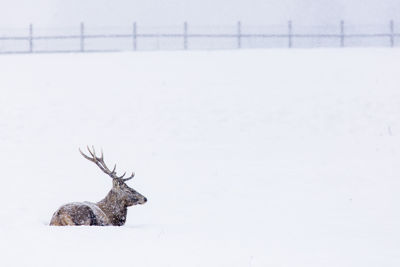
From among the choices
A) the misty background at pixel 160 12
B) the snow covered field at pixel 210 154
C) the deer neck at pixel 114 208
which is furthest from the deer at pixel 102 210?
the misty background at pixel 160 12

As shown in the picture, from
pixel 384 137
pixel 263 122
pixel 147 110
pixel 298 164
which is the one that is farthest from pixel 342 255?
pixel 147 110

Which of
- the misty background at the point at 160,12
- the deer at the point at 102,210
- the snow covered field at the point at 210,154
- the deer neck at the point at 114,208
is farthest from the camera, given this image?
the misty background at the point at 160,12

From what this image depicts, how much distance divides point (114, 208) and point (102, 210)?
145 mm

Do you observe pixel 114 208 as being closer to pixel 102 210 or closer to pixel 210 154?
pixel 102 210

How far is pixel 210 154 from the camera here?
1895cm

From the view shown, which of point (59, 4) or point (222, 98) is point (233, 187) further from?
point (59, 4)

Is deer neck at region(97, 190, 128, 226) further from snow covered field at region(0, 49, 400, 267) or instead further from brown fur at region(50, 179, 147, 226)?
snow covered field at region(0, 49, 400, 267)

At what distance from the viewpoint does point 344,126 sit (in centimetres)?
2127

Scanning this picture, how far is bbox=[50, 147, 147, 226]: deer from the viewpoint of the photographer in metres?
9.66

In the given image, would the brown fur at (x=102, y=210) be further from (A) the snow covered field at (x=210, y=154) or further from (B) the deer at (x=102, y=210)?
(A) the snow covered field at (x=210, y=154)

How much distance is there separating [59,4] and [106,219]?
6816 cm

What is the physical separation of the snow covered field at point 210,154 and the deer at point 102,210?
0.30m

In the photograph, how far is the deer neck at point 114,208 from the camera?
10.6m

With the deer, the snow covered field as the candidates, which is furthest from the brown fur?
the snow covered field
